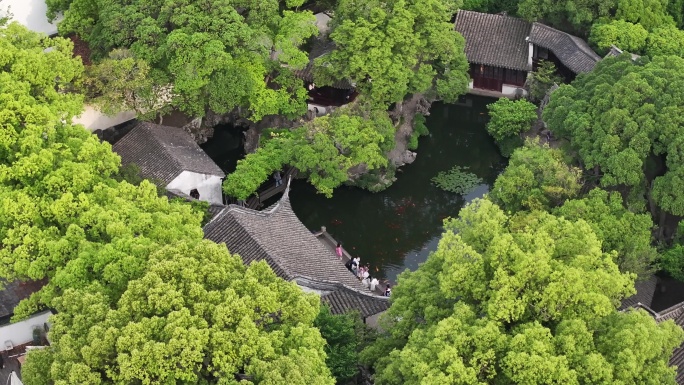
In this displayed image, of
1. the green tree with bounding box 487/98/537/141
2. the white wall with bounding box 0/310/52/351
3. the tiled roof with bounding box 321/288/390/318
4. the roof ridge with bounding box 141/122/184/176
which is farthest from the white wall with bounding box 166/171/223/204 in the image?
the green tree with bounding box 487/98/537/141

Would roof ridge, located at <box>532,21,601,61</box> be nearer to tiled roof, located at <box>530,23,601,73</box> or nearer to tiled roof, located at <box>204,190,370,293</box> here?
tiled roof, located at <box>530,23,601,73</box>

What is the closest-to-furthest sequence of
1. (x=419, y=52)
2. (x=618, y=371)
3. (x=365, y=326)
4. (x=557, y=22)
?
(x=618, y=371) → (x=365, y=326) → (x=419, y=52) → (x=557, y=22)

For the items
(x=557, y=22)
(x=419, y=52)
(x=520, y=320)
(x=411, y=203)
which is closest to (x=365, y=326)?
(x=520, y=320)

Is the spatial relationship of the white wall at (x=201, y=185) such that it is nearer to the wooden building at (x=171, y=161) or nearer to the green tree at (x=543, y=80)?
the wooden building at (x=171, y=161)

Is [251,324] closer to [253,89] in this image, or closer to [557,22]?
[253,89]

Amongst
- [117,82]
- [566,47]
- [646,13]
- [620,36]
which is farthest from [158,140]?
[646,13]

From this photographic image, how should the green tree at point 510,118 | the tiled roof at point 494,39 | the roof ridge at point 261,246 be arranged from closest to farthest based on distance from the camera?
1. the roof ridge at point 261,246
2. the green tree at point 510,118
3. the tiled roof at point 494,39

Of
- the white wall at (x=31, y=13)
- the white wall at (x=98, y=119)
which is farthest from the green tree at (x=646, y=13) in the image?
the white wall at (x=31, y=13)
